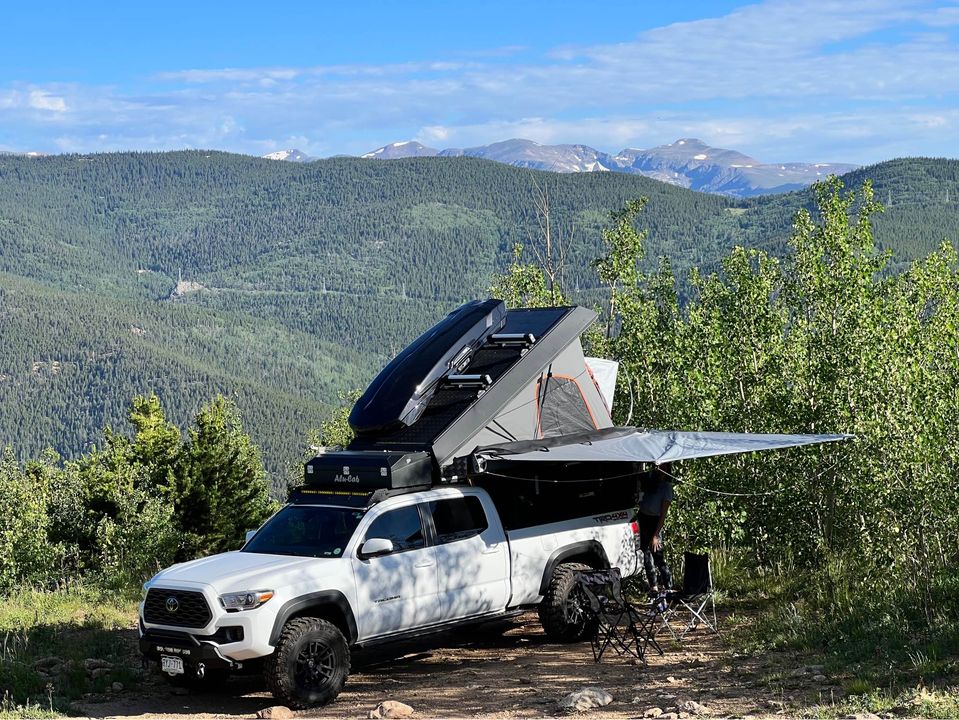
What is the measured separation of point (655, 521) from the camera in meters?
11.6

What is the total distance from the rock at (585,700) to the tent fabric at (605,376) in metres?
4.87

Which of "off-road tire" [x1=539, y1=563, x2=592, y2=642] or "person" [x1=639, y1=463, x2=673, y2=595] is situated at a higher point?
"person" [x1=639, y1=463, x2=673, y2=595]

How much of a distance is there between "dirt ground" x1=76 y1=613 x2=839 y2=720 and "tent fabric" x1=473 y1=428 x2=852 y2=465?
5.80 feet

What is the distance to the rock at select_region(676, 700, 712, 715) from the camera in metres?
7.80

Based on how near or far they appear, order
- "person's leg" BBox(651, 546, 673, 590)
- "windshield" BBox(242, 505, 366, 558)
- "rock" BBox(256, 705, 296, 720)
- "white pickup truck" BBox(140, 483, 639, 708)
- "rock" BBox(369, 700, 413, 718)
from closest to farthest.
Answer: "rock" BBox(369, 700, 413, 718) < "rock" BBox(256, 705, 296, 720) < "white pickup truck" BBox(140, 483, 639, 708) < "windshield" BBox(242, 505, 366, 558) < "person's leg" BBox(651, 546, 673, 590)

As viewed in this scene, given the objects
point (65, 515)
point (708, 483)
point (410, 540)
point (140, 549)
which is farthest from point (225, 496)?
point (410, 540)

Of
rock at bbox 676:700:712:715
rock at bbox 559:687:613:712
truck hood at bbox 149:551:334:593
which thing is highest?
truck hood at bbox 149:551:334:593

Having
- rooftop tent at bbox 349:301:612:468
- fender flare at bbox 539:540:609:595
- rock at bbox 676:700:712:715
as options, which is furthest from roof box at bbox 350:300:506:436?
rock at bbox 676:700:712:715

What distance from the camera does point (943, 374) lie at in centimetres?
1435

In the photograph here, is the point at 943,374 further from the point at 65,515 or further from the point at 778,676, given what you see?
the point at 65,515

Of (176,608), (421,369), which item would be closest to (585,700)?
(176,608)

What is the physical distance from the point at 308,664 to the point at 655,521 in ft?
14.2

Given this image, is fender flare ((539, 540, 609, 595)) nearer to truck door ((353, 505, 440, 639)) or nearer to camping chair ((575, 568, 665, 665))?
camping chair ((575, 568, 665, 665))

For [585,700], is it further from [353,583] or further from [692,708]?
[353,583]
